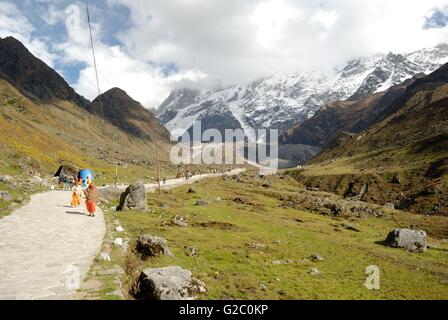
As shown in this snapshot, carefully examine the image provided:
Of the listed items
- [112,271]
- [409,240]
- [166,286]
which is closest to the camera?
[166,286]

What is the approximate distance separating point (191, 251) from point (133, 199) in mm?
17728

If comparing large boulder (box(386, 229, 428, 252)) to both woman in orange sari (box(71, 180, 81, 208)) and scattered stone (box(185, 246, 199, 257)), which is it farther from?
woman in orange sari (box(71, 180, 81, 208))

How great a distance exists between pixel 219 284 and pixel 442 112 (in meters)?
170

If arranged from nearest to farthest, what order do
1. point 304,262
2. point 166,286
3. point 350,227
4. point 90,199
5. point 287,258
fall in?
point 166,286 < point 304,262 < point 287,258 < point 90,199 < point 350,227

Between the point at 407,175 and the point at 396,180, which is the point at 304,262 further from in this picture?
the point at 407,175

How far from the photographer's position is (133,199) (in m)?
41.1

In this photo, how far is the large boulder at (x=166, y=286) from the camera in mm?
14461

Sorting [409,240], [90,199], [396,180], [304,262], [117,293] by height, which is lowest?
[304,262]

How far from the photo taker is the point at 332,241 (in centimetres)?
3681

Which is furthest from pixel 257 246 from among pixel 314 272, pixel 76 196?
pixel 76 196

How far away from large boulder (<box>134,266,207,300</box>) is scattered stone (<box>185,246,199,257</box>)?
27.8ft

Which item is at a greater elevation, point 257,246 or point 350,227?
point 350,227

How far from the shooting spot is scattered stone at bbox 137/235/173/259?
21750mm
